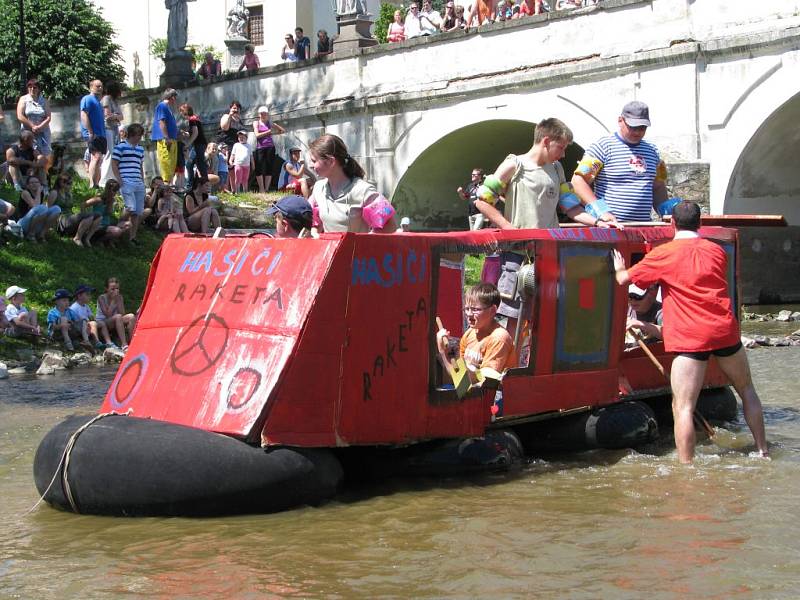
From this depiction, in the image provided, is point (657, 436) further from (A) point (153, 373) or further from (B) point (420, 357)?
(A) point (153, 373)

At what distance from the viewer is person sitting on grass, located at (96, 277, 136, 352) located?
16.4 m

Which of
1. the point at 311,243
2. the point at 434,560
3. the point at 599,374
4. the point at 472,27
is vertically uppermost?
the point at 472,27

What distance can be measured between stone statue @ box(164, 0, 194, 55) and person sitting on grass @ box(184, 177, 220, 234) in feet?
37.9

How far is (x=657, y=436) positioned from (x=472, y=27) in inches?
676

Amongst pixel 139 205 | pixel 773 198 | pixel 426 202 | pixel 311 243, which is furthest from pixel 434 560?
pixel 426 202

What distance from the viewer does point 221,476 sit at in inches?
279

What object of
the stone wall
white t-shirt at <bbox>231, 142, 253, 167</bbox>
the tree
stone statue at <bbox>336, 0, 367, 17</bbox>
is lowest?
the stone wall

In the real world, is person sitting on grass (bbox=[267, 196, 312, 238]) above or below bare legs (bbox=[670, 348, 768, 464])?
above

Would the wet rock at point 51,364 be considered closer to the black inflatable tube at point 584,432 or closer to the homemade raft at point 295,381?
the homemade raft at point 295,381

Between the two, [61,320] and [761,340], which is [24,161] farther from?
[761,340]

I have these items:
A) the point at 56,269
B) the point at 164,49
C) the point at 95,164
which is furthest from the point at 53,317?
the point at 164,49

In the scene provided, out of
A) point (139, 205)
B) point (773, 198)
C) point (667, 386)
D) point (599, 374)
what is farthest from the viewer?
point (773, 198)

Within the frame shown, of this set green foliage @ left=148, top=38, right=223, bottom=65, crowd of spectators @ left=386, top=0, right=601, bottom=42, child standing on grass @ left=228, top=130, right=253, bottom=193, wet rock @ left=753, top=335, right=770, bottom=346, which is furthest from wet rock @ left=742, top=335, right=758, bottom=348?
green foliage @ left=148, top=38, right=223, bottom=65

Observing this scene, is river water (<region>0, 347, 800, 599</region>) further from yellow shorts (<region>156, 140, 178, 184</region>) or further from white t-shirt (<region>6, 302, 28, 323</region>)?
yellow shorts (<region>156, 140, 178, 184</region>)
